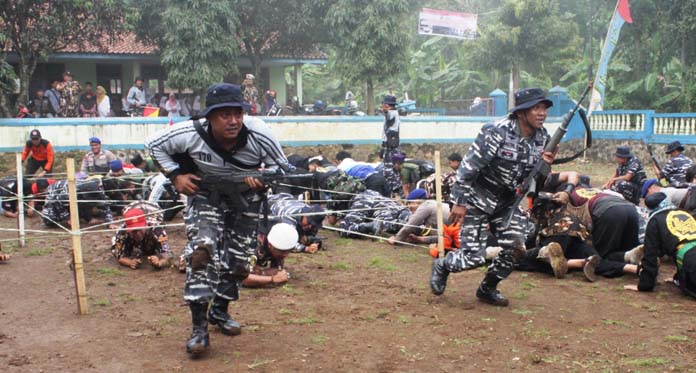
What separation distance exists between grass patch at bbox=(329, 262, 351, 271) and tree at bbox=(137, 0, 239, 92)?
46.2 feet

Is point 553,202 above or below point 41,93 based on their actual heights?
below

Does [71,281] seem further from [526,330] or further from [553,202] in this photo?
[553,202]

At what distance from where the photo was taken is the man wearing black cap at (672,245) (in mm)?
6113

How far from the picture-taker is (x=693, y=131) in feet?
63.6

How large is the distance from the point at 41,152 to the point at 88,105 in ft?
21.6

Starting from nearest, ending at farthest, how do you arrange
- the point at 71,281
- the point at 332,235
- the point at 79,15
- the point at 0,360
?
1. the point at 0,360
2. the point at 71,281
3. the point at 332,235
4. the point at 79,15

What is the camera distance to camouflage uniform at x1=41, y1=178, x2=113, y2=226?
10602 millimetres

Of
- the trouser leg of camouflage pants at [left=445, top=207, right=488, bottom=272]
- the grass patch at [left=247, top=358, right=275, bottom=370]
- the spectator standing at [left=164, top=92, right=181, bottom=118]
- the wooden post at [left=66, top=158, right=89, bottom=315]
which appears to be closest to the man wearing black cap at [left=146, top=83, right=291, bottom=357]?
the grass patch at [left=247, top=358, right=275, bottom=370]

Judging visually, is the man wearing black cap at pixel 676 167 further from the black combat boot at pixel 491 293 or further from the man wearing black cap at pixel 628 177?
the black combat boot at pixel 491 293

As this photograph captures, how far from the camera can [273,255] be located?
22.4ft

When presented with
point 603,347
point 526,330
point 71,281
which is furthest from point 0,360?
point 603,347

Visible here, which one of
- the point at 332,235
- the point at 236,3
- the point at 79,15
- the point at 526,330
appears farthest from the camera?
the point at 236,3

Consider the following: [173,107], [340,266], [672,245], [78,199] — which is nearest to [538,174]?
[672,245]

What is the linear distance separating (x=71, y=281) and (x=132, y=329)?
2103 millimetres
